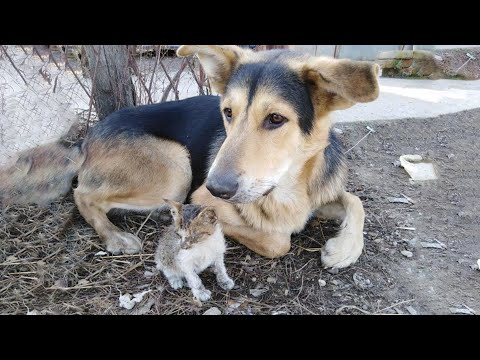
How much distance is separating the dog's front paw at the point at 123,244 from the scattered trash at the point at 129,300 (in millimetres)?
482

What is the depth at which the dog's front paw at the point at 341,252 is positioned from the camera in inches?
125

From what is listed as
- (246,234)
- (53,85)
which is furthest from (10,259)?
(53,85)

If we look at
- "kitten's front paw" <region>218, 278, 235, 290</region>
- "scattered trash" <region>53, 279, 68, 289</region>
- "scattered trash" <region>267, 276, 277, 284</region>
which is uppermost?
"kitten's front paw" <region>218, 278, 235, 290</region>

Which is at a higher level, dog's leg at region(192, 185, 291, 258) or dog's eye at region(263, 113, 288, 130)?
dog's eye at region(263, 113, 288, 130)

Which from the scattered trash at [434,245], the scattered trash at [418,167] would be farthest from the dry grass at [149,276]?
the scattered trash at [418,167]

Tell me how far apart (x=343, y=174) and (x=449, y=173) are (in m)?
1.59

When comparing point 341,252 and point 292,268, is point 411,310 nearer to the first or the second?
point 341,252

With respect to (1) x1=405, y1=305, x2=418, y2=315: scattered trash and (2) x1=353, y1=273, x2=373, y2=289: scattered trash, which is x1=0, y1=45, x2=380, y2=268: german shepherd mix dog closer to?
(2) x1=353, y1=273, x2=373, y2=289: scattered trash

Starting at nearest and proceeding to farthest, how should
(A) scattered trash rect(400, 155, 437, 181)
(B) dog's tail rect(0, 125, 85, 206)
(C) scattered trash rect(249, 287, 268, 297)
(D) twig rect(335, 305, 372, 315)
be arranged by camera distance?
1. (D) twig rect(335, 305, 372, 315)
2. (C) scattered trash rect(249, 287, 268, 297)
3. (B) dog's tail rect(0, 125, 85, 206)
4. (A) scattered trash rect(400, 155, 437, 181)

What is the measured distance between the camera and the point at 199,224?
277 cm

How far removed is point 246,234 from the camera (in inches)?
132

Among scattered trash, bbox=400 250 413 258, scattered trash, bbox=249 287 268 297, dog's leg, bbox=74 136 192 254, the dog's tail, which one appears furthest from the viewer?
the dog's tail

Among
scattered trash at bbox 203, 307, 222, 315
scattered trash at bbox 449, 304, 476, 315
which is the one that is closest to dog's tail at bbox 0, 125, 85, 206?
scattered trash at bbox 203, 307, 222, 315

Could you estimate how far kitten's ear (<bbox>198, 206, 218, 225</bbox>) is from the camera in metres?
2.77
